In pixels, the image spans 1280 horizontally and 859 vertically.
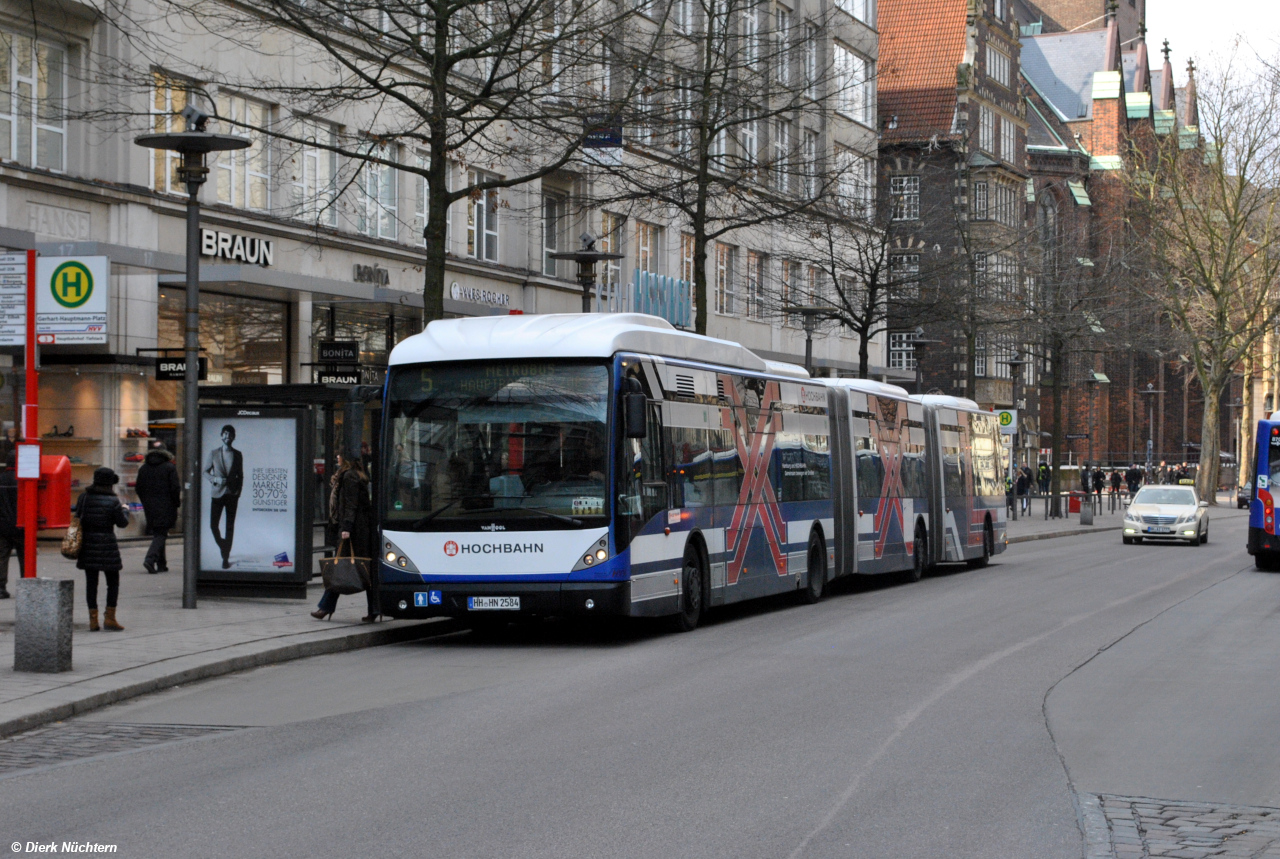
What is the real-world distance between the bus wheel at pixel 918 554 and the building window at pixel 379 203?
1167cm

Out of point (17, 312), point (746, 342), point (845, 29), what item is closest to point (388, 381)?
point (17, 312)

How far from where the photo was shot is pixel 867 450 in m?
23.4

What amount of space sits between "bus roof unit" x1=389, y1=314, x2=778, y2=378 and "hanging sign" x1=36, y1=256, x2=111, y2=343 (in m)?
2.72

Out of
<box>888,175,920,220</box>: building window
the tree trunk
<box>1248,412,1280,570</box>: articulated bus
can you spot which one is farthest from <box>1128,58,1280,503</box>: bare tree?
<box>1248,412,1280,570</box>: articulated bus

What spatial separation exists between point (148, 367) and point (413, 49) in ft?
28.4

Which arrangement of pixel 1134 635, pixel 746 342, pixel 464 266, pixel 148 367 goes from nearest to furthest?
pixel 1134 635 < pixel 148 367 < pixel 464 266 < pixel 746 342

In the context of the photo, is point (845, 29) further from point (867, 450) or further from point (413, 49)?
point (413, 49)

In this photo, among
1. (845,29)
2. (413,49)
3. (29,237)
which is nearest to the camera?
(413,49)

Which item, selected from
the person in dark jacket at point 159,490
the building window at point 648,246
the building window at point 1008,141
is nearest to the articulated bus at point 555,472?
the person in dark jacket at point 159,490

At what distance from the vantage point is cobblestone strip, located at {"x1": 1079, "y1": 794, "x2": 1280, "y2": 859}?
6805 mm

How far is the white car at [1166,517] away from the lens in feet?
128

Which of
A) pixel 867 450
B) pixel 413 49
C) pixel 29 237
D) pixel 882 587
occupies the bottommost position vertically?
pixel 882 587

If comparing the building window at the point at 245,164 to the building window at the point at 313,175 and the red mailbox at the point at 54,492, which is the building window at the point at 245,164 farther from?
the red mailbox at the point at 54,492

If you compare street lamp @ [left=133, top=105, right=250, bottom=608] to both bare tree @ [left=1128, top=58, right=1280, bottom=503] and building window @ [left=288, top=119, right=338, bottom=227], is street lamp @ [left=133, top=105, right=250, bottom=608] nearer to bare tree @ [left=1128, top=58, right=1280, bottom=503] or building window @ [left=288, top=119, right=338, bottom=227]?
building window @ [left=288, top=119, right=338, bottom=227]
